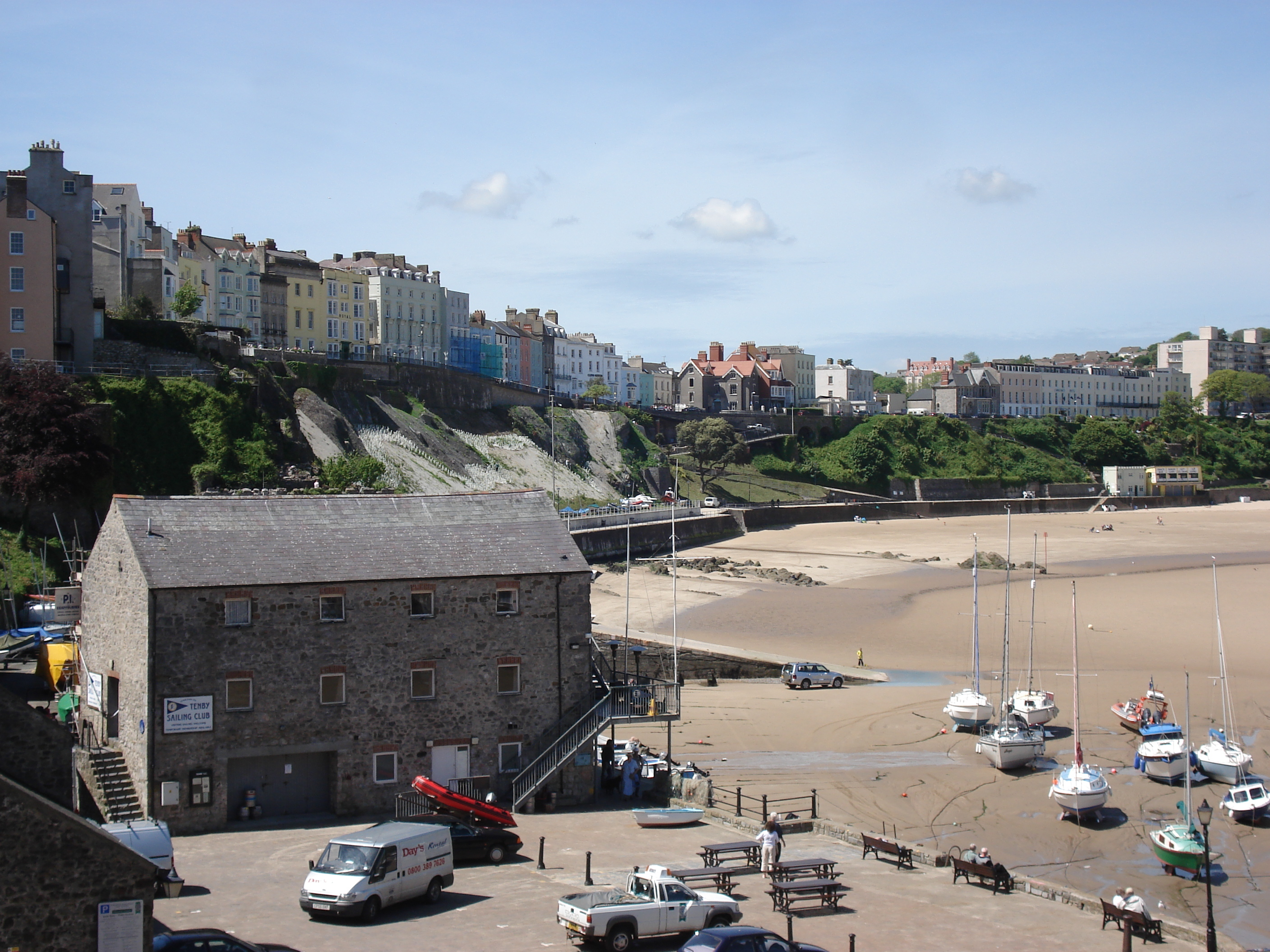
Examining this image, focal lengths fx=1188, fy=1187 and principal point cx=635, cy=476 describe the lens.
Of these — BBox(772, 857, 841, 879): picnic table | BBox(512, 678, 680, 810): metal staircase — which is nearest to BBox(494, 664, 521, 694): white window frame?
BBox(512, 678, 680, 810): metal staircase

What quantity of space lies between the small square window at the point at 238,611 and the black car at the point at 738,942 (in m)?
11.5

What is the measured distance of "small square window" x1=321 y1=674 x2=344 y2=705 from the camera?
73.8 ft

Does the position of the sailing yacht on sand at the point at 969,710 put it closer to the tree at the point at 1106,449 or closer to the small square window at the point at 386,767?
the small square window at the point at 386,767

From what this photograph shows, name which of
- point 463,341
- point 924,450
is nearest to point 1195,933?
point 463,341

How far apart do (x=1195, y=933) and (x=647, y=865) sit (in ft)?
27.6

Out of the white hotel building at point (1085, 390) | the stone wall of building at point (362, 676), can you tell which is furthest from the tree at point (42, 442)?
the white hotel building at point (1085, 390)

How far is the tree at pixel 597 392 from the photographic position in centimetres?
11736

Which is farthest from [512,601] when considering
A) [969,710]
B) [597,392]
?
[597,392]

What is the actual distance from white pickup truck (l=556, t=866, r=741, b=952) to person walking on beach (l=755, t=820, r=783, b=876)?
8.09 feet

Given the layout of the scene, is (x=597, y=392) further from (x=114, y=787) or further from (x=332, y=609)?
(x=114, y=787)

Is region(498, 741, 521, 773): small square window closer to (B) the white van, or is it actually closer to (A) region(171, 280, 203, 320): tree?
(B) the white van

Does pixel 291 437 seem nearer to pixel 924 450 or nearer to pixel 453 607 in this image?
pixel 453 607

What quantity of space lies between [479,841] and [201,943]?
690 centimetres

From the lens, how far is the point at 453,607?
23.6 meters
